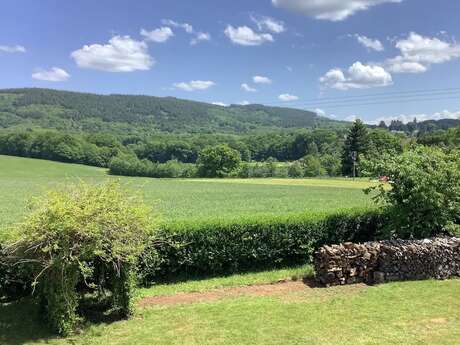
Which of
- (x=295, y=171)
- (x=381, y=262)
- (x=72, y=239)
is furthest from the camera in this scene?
(x=295, y=171)

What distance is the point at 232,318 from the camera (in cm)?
902

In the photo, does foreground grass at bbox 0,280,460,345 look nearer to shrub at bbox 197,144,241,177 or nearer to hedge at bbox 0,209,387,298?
hedge at bbox 0,209,387,298

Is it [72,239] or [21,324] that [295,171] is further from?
[72,239]

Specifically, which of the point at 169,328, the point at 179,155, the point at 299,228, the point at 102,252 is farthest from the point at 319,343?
the point at 179,155

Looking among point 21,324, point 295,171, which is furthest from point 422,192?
point 295,171

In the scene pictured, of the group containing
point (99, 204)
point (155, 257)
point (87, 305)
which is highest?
point (99, 204)

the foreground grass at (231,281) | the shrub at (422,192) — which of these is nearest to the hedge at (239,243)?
the foreground grass at (231,281)

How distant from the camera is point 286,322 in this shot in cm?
874

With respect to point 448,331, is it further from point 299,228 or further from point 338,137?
point 338,137

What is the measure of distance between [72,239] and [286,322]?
439cm

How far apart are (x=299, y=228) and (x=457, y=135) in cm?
8030

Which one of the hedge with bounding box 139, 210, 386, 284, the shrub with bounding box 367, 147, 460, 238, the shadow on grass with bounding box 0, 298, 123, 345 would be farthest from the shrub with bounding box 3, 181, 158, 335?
the shrub with bounding box 367, 147, 460, 238

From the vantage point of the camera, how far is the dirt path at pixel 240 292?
10.6 meters

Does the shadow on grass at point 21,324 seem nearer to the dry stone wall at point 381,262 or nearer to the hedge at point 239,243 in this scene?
the hedge at point 239,243
